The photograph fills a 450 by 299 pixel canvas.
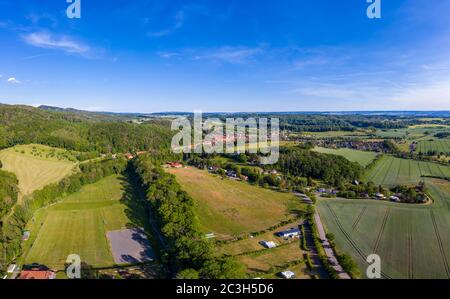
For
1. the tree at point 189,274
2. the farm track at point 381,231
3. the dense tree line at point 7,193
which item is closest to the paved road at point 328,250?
the farm track at point 381,231

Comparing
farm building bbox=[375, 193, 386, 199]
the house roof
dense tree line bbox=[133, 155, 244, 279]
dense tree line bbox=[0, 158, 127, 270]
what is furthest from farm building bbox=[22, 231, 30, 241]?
farm building bbox=[375, 193, 386, 199]

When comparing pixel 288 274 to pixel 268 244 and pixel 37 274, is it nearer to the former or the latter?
pixel 268 244

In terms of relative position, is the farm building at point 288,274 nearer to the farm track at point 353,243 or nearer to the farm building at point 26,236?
the farm track at point 353,243

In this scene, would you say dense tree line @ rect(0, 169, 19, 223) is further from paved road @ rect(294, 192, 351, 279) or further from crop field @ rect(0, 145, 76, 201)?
paved road @ rect(294, 192, 351, 279)

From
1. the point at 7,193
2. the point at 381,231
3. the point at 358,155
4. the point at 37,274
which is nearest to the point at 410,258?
the point at 381,231
